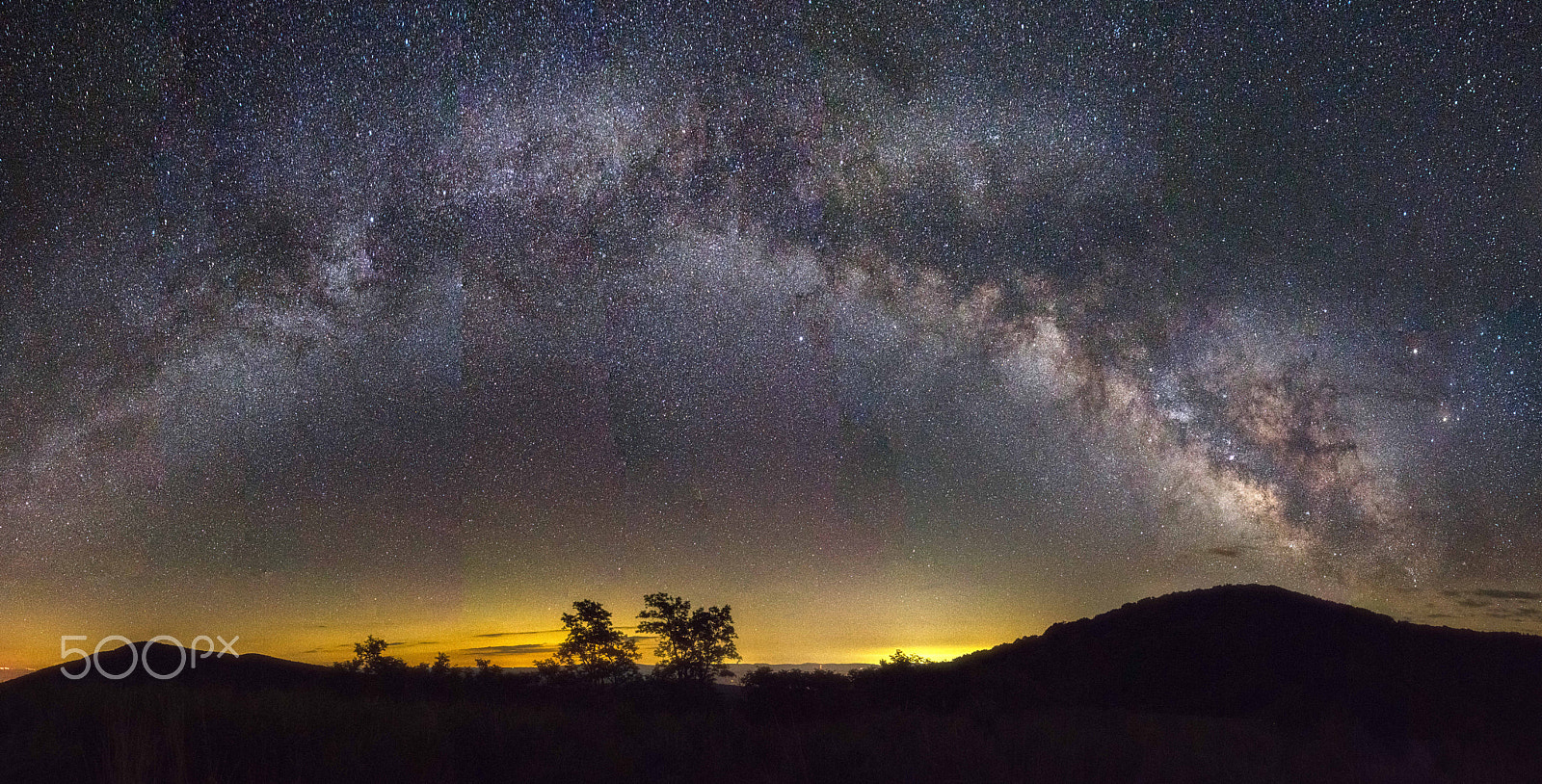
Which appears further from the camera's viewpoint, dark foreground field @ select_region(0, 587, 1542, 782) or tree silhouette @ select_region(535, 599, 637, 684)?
tree silhouette @ select_region(535, 599, 637, 684)

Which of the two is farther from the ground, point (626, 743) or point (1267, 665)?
point (626, 743)

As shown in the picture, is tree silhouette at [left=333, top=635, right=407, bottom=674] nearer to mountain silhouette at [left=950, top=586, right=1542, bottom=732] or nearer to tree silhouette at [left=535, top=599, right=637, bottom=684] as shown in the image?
tree silhouette at [left=535, top=599, right=637, bottom=684]

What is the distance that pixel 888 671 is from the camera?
37406mm

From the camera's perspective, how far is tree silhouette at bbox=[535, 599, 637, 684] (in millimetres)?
44709

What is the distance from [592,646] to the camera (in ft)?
156

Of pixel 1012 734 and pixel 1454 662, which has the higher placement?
pixel 1012 734

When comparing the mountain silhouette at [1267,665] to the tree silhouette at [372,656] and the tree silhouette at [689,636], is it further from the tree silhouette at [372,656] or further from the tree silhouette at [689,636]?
Answer: the tree silhouette at [372,656]

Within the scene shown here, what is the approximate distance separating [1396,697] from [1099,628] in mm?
18349

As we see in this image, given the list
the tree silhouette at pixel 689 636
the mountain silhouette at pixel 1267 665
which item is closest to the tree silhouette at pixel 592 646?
the tree silhouette at pixel 689 636

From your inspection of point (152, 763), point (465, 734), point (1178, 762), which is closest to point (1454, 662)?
point (1178, 762)

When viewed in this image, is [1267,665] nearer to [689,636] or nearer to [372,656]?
[689,636]

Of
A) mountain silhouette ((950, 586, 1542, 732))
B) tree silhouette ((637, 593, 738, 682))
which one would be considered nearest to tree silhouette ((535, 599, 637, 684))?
tree silhouette ((637, 593, 738, 682))

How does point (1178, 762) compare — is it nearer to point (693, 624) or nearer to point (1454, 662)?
point (693, 624)

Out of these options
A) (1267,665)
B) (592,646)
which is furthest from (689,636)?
(1267,665)
